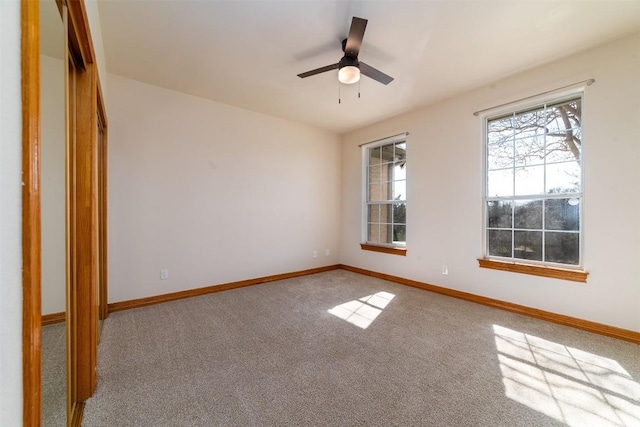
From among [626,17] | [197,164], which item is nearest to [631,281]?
[626,17]

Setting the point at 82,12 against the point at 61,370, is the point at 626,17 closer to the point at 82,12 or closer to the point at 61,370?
the point at 82,12

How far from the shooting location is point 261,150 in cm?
426

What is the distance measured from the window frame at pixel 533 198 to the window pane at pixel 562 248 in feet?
0.11

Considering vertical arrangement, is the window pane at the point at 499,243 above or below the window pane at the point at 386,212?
below

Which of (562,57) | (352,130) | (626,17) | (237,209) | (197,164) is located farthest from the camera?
(352,130)

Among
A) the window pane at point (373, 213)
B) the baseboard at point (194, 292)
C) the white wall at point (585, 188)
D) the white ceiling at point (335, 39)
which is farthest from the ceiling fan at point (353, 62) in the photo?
the baseboard at point (194, 292)

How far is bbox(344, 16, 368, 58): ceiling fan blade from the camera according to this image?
6.30ft

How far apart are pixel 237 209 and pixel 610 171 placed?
4.33 metres

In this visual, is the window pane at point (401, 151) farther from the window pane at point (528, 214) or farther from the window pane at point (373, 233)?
the window pane at point (528, 214)

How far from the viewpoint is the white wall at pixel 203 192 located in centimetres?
313

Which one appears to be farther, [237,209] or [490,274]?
[237,209]

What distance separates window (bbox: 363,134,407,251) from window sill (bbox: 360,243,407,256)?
0.09 metres

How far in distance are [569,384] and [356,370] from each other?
1.44 metres

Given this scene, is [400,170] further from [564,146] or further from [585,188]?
[585,188]
